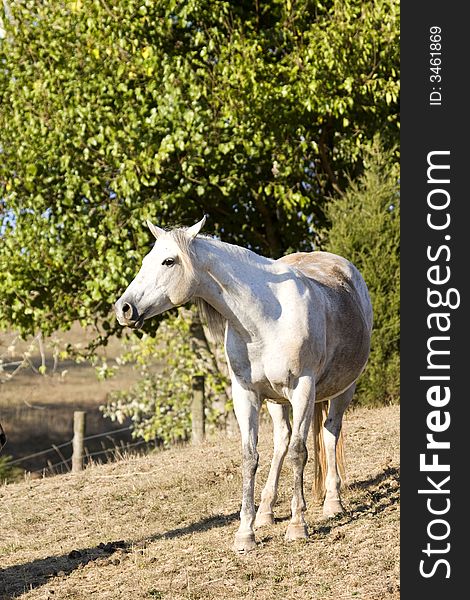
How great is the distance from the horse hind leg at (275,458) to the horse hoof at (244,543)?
662 millimetres

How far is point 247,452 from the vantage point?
6547 millimetres

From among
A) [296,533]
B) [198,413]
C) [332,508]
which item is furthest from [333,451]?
[198,413]

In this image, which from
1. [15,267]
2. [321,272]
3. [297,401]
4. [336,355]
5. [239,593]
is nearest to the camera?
[239,593]

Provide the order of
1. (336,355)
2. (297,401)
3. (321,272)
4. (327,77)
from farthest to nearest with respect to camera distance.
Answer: (327,77), (321,272), (336,355), (297,401)

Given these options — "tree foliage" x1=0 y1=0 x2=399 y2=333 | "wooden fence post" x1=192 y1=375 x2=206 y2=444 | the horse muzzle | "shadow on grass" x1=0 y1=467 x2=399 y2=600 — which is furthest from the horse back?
"wooden fence post" x1=192 y1=375 x2=206 y2=444

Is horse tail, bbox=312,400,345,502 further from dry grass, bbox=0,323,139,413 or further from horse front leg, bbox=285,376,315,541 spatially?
dry grass, bbox=0,323,139,413

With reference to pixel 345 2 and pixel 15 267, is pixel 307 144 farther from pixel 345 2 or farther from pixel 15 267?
pixel 15 267

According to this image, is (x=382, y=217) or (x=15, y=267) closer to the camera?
(x=382, y=217)

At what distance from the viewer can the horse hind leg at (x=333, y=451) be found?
287 inches

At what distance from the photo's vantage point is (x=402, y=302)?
5.45 metres

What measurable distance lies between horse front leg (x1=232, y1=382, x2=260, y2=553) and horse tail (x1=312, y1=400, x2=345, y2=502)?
123 centimetres

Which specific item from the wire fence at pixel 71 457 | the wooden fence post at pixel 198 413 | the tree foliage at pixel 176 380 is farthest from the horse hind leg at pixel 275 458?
the wooden fence post at pixel 198 413

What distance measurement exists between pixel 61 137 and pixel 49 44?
229cm

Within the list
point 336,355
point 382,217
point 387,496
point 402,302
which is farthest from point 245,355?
point 382,217
